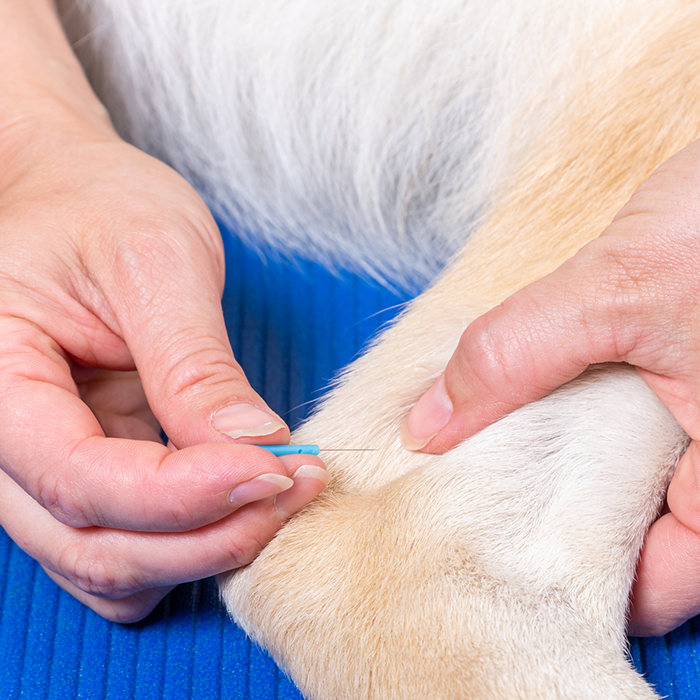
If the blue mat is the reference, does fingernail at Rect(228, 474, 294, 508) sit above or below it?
above

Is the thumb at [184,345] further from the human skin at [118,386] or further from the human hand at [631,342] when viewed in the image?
the human hand at [631,342]

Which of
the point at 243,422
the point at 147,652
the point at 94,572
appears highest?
the point at 243,422

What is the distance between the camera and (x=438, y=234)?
649mm

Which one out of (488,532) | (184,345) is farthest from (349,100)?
(488,532)

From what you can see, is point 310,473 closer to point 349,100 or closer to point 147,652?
point 147,652

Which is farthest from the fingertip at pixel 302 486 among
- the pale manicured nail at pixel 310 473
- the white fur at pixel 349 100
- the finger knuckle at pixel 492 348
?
the white fur at pixel 349 100

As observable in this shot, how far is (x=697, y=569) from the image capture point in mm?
411

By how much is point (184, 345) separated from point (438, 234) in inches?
11.6

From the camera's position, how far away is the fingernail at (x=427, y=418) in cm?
43

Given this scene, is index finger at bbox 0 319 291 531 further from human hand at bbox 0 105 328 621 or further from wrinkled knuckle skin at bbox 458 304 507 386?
wrinkled knuckle skin at bbox 458 304 507 386

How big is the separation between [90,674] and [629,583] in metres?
0.38

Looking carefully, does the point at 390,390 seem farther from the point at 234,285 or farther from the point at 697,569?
the point at 234,285

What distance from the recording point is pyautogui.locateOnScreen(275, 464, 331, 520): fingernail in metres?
0.41

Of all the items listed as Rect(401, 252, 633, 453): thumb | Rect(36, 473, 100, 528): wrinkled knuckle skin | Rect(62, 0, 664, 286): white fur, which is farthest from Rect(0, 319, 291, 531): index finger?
Rect(62, 0, 664, 286): white fur
